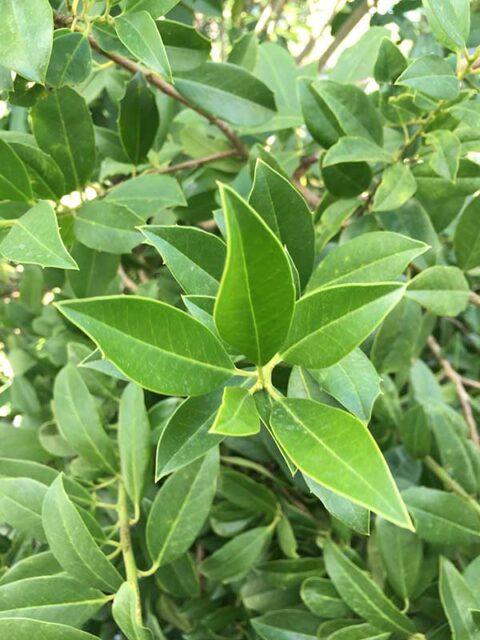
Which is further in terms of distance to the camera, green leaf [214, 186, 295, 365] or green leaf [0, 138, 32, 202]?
green leaf [0, 138, 32, 202]

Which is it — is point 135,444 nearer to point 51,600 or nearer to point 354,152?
point 51,600

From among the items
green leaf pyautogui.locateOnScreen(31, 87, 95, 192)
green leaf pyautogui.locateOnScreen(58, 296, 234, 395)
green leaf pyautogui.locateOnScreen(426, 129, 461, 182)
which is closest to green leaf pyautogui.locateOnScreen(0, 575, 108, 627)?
green leaf pyautogui.locateOnScreen(58, 296, 234, 395)

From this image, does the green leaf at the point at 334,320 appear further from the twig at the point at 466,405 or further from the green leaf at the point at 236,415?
the twig at the point at 466,405

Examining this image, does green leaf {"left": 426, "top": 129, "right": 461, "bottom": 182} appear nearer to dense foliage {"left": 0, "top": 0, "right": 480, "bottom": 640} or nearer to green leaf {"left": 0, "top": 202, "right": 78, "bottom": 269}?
dense foliage {"left": 0, "top": 0, "right": 480, "bottom": 640}

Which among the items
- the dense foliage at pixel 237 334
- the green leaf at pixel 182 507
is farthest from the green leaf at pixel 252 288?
the green leaf at pixel 182 507

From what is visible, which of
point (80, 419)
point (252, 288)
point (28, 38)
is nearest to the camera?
point (252, 288)

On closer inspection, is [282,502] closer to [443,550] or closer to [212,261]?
[443,550]

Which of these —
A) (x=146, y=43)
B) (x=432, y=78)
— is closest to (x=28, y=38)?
(x=146, y=43)
